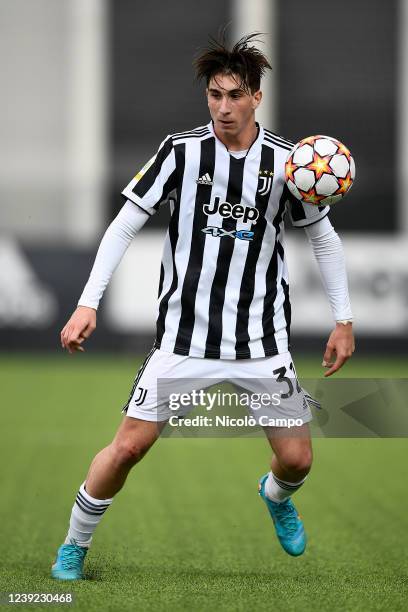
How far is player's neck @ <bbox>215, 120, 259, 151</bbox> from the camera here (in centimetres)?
478

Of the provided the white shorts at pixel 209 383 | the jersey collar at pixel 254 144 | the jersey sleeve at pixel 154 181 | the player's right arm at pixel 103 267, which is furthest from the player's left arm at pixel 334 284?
the player's right arm at pixel 103 267

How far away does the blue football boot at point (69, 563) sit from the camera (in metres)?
4.87

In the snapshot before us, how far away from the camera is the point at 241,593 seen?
4.68 metres

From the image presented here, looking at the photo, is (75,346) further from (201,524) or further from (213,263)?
(201,524)

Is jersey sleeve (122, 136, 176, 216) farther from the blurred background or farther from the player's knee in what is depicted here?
the blurred background

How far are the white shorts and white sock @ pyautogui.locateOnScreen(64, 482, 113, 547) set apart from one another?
394 millimetres

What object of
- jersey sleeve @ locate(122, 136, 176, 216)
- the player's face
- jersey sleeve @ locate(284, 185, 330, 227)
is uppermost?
the player's face

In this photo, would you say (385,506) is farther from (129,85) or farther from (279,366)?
(129,85)

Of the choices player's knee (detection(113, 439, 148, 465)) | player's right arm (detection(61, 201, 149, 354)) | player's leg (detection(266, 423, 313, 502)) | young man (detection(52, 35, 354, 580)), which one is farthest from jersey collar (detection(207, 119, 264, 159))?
player's knee (detection(113, 439, 148, 465))

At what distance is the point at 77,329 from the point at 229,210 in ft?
2.55

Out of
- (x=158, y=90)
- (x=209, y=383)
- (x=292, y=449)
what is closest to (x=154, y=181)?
(x=209, y=383)

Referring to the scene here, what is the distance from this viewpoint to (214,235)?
475 centimetres

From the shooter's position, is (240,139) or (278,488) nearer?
(240,139)

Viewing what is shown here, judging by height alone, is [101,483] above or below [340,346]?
below
